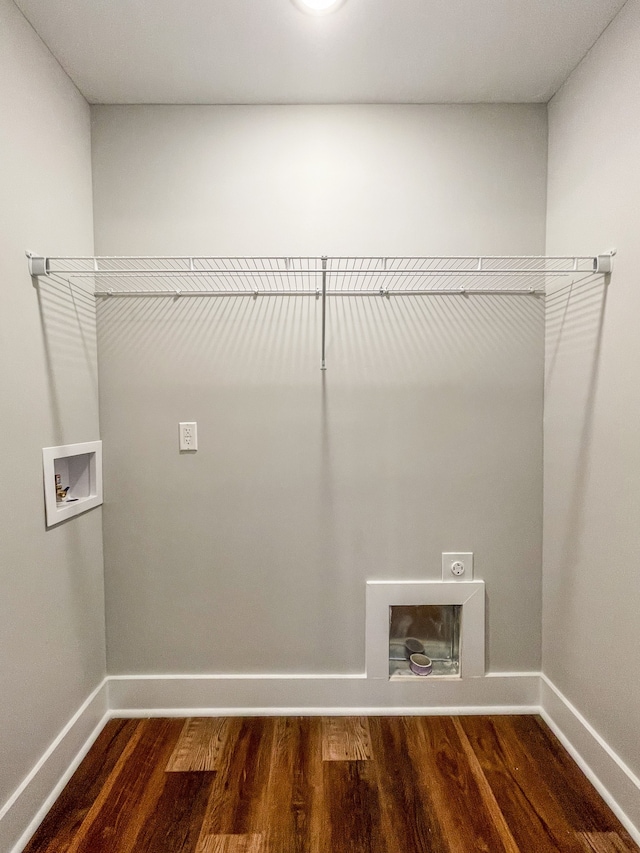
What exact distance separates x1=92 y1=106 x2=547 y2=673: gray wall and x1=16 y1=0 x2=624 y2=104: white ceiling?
0.25 ft

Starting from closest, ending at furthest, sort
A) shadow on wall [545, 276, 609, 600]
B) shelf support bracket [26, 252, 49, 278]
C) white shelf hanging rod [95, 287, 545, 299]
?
1. shelf support bracket [26, 252, 49, 278]
2. shadow on wall [545, 276, 609, 600]
3. white shelf hanging rod [95, 287, 545, 299]

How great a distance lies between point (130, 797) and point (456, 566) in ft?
4.47

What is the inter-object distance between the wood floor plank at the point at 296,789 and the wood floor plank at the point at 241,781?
3 centimetres

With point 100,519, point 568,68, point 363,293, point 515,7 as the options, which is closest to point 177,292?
point 363,293

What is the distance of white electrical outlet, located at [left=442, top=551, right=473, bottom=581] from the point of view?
5.62 ft

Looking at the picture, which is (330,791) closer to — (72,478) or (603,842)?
(603,842)

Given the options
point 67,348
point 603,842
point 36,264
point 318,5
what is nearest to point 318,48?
point 318,5

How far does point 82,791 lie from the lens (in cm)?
137

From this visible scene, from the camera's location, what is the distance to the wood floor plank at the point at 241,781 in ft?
4.12

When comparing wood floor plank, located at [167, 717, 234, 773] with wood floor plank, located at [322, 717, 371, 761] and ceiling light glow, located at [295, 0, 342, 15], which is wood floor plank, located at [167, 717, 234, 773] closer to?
wood floor plank, located at [322, 717, 371, 761]

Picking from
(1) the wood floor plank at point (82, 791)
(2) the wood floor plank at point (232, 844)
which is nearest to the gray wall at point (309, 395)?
(1) the wood floor plank at point (82, 791)

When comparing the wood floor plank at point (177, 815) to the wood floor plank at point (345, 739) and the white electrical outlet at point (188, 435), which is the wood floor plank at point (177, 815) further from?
the white electrical outlet at point (188, 435)

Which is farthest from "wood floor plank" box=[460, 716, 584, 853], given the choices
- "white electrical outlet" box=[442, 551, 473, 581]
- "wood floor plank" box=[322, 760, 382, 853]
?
"white electrical outlet" box=[442, 551, 473, 581]

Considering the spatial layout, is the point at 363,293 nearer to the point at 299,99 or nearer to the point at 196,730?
the point at 299,99
